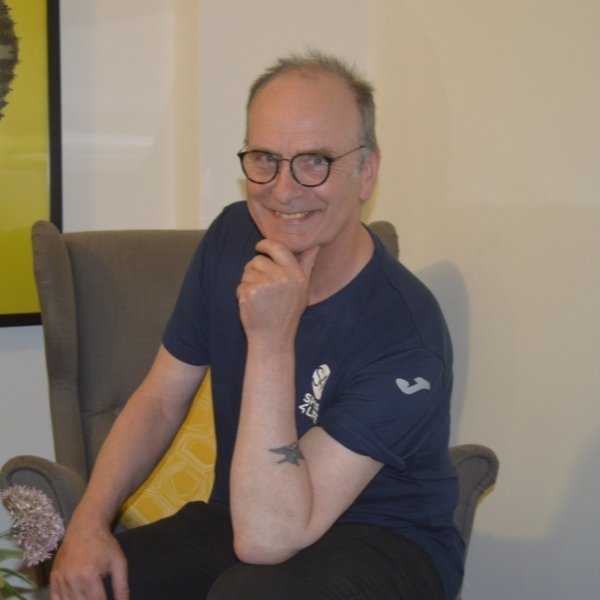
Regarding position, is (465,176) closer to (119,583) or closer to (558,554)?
(558,554)

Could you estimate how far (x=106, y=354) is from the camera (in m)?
2.19

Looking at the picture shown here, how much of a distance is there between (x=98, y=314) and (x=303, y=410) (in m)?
0.80

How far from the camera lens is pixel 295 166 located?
1543mm

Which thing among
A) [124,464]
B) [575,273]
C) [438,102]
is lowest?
[124,464]

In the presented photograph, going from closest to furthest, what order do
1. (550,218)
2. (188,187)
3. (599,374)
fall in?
(599,374)
(550,218)
(188,187)

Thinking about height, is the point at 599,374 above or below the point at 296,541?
above

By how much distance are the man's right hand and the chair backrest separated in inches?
19.6

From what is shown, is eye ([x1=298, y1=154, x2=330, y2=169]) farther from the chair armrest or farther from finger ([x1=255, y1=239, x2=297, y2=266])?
the chair armrest

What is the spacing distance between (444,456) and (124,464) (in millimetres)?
536

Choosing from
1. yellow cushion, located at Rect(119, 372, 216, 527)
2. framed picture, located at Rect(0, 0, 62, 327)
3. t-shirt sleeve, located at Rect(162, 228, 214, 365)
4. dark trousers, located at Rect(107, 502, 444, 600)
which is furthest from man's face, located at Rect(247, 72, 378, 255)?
framed picture, located at Rect(0, 0, 62, 327)

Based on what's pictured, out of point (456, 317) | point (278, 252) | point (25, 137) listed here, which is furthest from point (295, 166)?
point (25, 137)

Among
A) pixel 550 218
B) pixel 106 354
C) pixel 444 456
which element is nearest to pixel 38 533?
pixel 444 456

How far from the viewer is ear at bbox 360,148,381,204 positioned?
1629 mm

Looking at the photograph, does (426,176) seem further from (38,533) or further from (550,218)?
(38,533)
